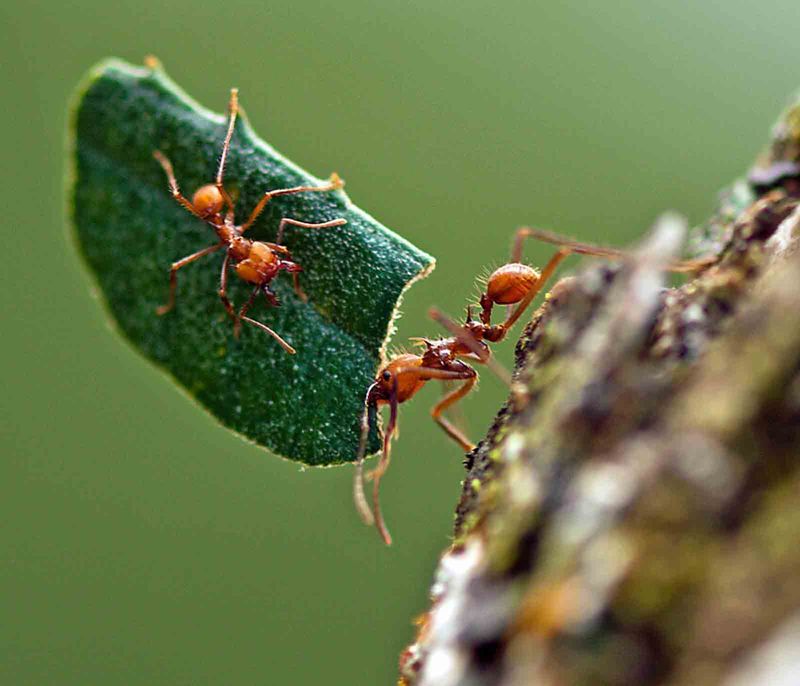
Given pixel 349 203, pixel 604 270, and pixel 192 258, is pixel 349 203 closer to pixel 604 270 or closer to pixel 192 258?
pixel 192 258

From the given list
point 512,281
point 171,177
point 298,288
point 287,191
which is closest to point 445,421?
point 512,281

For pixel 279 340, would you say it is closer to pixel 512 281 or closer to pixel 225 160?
pixel 225 160

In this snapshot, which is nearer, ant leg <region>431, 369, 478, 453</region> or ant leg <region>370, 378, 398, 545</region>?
ant leg <region>370, 378, 398, 545</region>

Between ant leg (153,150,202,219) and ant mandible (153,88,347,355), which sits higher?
ant leg (153,150,202,219)

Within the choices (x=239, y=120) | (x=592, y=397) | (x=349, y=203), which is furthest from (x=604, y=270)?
(x=239, y=120)

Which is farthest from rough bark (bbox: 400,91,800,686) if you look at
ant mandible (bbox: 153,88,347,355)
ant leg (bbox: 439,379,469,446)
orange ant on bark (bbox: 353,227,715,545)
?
ant leg (bbox: 439,379,469,446)

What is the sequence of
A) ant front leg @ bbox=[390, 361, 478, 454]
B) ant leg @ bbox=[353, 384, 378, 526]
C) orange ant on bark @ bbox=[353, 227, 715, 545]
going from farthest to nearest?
ant front leg @ bbox=[390, 361, 478, 454] < orange ant on bark @ bbox=[353, 227, 715, 545] < ant leg @ bbox=[353, 384, 378, 526]

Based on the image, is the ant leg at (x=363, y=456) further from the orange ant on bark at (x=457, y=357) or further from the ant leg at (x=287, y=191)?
the ant leg at (x=287, y=191)

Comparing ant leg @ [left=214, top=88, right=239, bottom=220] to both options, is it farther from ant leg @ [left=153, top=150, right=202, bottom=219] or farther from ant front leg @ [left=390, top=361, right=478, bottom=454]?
ant front leg @ [left=390, top=361, right=478, bottom=454]
